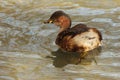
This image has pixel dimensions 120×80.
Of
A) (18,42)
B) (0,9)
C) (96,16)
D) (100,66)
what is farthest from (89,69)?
(0,9)

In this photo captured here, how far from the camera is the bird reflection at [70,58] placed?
8055 millimetres

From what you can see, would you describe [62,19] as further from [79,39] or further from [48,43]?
[79,39]

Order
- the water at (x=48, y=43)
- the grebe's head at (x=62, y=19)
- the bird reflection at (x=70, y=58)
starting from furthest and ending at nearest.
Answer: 1. the grebe's head at (x=62, y=19)
2. the bird reflection at (x=70, y=58)
3. the water at (x=48, y=43)

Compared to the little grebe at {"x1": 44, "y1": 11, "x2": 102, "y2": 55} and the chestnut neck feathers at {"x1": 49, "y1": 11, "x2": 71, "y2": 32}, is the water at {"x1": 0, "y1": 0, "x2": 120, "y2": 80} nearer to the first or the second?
the little grebe at {"x1": 44, "y1": 11, "x2": 102, "y2": 55}

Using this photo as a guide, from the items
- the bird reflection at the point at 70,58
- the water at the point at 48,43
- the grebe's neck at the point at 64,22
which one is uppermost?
the grebe's neck at the point at 64,22

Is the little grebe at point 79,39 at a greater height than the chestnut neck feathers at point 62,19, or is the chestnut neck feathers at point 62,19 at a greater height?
the chestnut neck feathers at point 62,19

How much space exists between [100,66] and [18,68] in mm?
1418

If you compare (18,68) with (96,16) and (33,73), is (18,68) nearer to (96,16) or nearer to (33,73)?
(33,73)

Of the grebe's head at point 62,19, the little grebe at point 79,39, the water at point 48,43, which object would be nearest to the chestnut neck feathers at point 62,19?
the grebe's head at point 62,19

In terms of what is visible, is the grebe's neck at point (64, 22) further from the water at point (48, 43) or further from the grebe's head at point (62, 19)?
the water at point (48, 43)

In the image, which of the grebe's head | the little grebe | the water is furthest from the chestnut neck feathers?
the water

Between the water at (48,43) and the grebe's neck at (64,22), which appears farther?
the grebe's neck at (64,22)

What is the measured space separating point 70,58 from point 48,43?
836 mm

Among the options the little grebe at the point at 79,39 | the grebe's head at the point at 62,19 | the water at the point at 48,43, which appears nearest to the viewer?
the water at the point at 48,43
